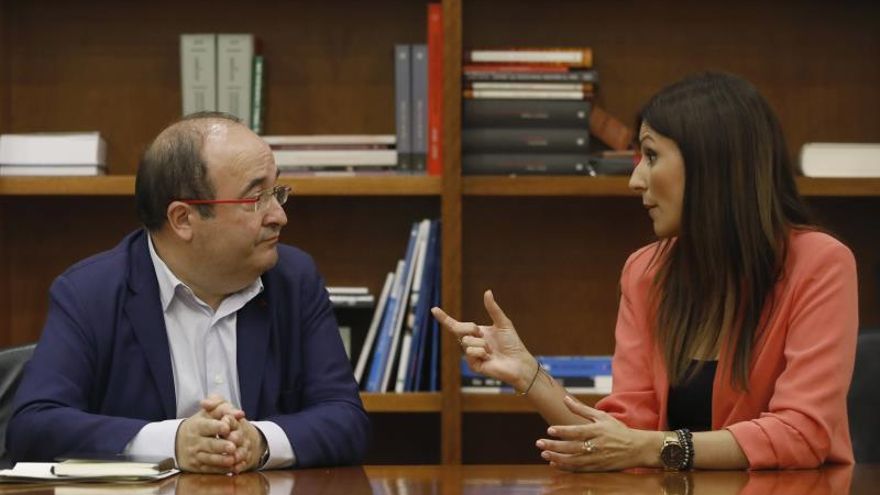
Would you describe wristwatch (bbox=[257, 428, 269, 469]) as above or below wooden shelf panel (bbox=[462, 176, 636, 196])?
below

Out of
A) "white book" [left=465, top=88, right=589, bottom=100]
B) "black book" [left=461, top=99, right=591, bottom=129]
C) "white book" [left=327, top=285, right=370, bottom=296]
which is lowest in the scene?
"white book" [left=327, top=285, right=370, bottom=296]

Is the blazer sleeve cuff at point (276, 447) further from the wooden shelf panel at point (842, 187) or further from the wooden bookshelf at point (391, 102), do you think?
the wooden shelf panel at point (842, 187)

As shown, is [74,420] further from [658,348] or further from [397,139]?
[397,139]

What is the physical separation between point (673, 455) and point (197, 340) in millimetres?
869

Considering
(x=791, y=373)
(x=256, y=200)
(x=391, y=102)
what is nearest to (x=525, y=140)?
(x=391, y=102)

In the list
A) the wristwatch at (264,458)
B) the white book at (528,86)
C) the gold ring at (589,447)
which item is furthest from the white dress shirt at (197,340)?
the white book at (528,86)

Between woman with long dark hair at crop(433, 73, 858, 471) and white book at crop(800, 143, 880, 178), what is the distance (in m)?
1.06

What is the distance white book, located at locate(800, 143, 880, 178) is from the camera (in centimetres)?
331

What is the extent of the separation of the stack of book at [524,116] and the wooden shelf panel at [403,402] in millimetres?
575

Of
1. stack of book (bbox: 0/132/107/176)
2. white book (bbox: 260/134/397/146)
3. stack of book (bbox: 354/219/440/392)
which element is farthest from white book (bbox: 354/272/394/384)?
stack of book (bbox: 0/132/107/176)

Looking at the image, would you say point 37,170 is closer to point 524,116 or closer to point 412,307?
point 412,307

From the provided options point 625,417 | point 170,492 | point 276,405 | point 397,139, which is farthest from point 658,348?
point 397,139

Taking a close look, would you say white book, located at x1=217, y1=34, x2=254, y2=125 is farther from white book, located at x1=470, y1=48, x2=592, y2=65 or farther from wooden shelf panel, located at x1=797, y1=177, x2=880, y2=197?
wooden shelf panel, located at x1=797, y1=177, x2=880, y2=197

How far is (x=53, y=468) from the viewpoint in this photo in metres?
1.87
